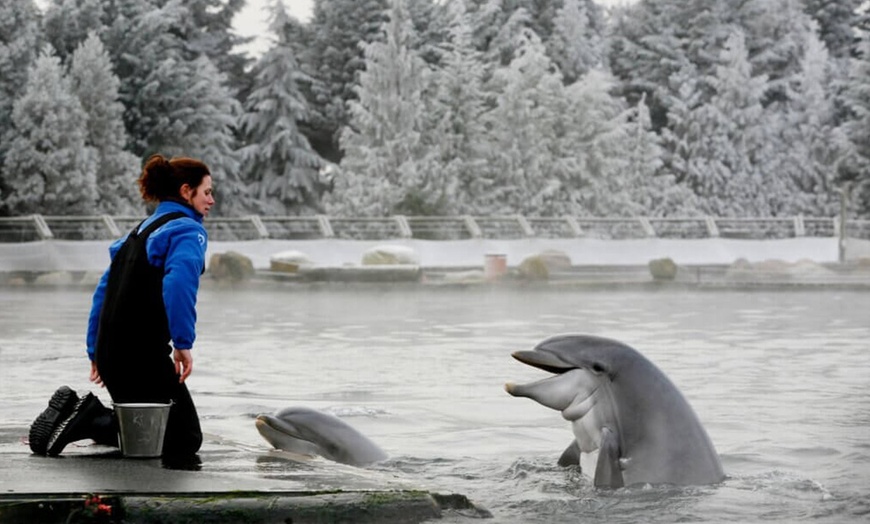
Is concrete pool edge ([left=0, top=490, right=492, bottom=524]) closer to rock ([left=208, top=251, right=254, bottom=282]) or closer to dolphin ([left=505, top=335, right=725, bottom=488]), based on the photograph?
dolphin ([left=505, top=335, right=725, bottom=488])

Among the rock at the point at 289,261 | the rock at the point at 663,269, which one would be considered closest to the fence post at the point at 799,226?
the rock at the point at 663,269

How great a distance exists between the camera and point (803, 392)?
13.0 metres

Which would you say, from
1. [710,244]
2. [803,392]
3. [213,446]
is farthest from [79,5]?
[213,446]

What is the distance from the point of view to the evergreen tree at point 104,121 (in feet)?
155

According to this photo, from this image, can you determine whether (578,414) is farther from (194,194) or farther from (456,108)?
(456,108)

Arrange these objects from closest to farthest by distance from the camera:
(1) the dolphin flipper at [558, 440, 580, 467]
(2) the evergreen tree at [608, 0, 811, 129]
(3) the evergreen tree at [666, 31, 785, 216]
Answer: (1) the dolphin flipper at [558, 440, 580, 467], (3) the evergreen tree at [666, 31, 785, 216], (2) the evergreen tree at [608, 0, 811, 129]

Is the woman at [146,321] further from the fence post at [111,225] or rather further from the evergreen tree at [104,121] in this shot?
the evergreen tree at [104,121]

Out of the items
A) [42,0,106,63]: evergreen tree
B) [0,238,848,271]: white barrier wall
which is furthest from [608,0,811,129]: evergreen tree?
[42,0,106,63]: evergreen tree

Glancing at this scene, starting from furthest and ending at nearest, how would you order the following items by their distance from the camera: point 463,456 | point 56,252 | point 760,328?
point 56,252, point 760,328, point 463,456

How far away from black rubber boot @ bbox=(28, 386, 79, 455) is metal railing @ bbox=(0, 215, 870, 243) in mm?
30889

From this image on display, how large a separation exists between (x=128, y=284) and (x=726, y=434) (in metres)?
5.04

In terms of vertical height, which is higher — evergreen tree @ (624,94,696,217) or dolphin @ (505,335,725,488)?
evergreen tree @ (624,94,696,217)

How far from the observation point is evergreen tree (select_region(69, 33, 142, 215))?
155 feet

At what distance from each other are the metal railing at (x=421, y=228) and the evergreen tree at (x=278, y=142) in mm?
2254
